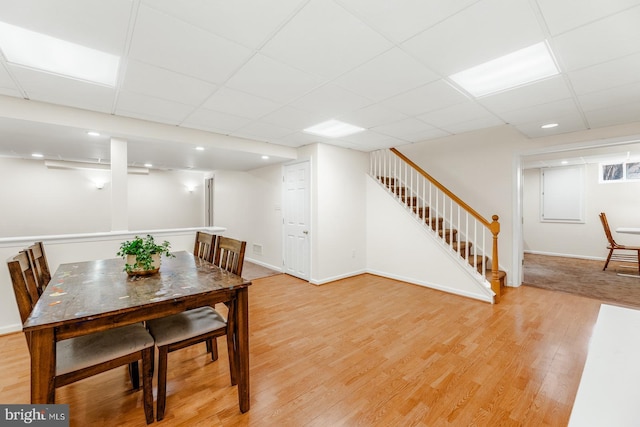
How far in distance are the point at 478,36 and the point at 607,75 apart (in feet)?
4.64

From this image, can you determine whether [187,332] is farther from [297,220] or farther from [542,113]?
[542,113]

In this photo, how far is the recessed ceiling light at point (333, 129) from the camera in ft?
11.9

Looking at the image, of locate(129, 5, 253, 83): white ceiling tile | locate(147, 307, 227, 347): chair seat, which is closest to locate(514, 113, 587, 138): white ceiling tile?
locate(129, 5, 253, 83): white ceiling tile

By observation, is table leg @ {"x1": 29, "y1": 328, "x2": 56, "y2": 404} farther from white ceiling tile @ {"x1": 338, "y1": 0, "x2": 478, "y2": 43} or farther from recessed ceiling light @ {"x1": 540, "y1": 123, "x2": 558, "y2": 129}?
recessed ceiling light @ {"x1": 540, "y1": 123, "x2": 558, "y2": 129}

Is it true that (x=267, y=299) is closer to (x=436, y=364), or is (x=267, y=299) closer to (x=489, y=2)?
(x=436, y=364)

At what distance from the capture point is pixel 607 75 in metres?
2.19

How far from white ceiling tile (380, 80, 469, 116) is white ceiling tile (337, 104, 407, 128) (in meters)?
0.11

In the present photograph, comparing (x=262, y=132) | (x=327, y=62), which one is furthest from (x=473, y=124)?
(x=262, y=132)

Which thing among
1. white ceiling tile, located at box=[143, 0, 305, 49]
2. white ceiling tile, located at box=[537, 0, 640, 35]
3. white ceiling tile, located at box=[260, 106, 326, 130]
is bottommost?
white ceiling tile, located at box=[537, 0, 640, 35]

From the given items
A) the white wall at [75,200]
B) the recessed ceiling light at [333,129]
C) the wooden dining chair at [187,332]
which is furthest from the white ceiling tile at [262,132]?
the white wall at [75,200]

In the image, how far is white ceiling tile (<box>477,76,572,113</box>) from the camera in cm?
239

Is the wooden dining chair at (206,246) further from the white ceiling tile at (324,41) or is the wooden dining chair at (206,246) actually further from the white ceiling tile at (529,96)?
the white ceiling tile at (529,96)

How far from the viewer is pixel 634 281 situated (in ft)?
14.6

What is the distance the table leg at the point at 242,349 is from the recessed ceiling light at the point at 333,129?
252cm
